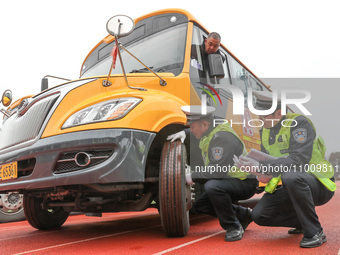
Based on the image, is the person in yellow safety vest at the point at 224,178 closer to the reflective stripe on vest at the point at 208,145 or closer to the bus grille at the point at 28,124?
the reflective stripe on vest at the point at 208,145

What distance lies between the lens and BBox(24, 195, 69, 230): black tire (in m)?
4.70

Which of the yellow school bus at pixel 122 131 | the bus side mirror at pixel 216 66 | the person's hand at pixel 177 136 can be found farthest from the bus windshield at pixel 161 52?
the person's hand at pixel 177 136

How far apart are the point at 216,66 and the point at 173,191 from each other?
1.72 metres

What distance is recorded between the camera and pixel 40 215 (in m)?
4.82

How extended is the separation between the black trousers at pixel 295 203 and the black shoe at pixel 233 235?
0.21 meters

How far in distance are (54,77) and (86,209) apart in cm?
221

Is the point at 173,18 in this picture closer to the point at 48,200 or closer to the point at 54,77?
the point at 54,77

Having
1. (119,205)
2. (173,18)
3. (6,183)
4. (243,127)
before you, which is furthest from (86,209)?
(243,127)

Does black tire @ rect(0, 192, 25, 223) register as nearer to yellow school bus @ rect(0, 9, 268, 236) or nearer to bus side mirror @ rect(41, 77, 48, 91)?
yellow school bus @ rect(0, 9, 268, 236)

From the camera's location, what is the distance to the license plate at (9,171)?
11.2 feet

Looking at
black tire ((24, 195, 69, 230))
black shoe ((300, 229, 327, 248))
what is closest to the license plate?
black tire ((24, 195, 69, 230))

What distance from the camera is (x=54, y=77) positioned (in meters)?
5.04

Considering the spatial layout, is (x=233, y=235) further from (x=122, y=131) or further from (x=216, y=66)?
(x=216, y=66)

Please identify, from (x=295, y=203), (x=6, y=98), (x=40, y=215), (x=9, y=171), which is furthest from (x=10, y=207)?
(x=295, y=203)
